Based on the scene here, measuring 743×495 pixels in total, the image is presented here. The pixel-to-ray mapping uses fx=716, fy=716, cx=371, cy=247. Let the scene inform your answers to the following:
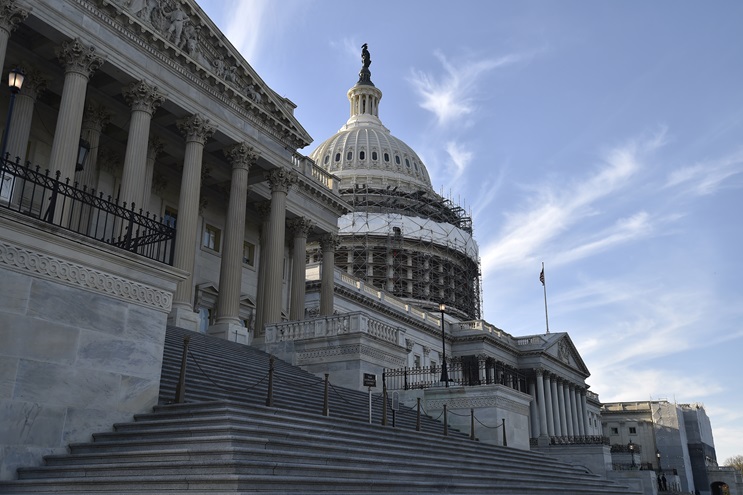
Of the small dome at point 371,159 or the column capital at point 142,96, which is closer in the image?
the column capital at point 142,96

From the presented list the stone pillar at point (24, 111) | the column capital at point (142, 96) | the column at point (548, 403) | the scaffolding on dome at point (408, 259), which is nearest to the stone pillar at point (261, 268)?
the column capital at point (142, 96)

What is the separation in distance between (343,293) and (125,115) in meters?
30.5

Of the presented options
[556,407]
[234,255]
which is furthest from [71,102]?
[556,407]

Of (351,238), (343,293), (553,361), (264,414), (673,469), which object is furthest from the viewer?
(673,469)

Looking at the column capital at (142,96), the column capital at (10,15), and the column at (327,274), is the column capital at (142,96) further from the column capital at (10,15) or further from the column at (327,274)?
the column at (327,274)

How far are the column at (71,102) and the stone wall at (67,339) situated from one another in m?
13.0

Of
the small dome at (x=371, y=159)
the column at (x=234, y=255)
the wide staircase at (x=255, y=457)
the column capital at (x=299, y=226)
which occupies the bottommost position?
the wide staircase at (x=255, y=457)

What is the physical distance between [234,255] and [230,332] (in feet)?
12.1

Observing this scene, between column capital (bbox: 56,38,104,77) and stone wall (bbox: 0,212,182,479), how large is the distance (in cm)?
1551

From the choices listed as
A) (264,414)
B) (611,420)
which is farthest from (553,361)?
(264,414)

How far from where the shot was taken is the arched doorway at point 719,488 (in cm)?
Result: 11344

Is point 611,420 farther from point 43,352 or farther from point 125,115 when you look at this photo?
point 43,352

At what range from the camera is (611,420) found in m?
126

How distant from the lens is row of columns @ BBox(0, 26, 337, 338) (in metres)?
25.8
